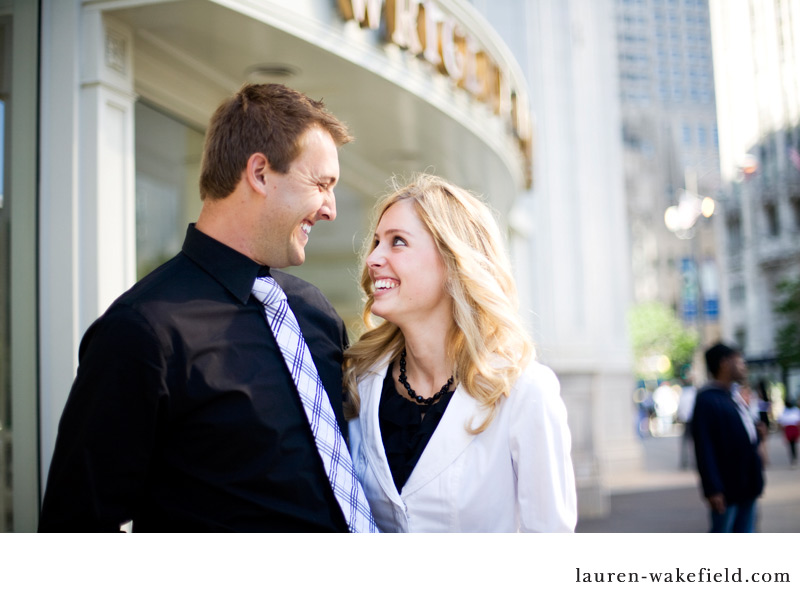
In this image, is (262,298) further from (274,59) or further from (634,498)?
(634,498)

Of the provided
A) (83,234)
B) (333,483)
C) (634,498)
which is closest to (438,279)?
(333,483)

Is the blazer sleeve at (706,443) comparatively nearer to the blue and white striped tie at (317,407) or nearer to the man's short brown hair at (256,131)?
the blue and white striped tie at (317,407)

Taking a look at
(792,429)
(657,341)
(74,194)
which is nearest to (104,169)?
(74,194)

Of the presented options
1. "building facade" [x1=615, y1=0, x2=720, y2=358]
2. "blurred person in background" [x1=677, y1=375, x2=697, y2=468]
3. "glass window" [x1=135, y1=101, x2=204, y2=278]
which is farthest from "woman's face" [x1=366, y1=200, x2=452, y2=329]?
"building facade" [x1=615, y1=0, x2=720, y2=358]

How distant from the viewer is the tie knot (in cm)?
203

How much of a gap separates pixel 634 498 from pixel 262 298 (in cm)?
903

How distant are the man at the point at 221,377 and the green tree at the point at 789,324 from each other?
20.5 metres

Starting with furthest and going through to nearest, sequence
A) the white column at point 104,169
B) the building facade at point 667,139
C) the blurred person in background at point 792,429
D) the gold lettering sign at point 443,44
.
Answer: the building facade at point 667,139 < the blurred person in background at point 792,429 < the gold lettering sign at point 443,44 < the white column at point 104,169

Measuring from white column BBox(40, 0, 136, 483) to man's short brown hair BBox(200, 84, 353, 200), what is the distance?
1.80 meters

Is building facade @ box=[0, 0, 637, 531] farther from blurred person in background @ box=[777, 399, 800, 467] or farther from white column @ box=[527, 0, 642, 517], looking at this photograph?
blurred person in background @ box=[777, 399, 800, 467]

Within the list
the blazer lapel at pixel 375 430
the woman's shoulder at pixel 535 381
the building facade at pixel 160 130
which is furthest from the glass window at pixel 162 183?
the woman's shoulder at pixel 535 381

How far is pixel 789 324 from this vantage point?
2209 centimetres

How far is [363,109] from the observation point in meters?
5.75

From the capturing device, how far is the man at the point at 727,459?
16.5ft
